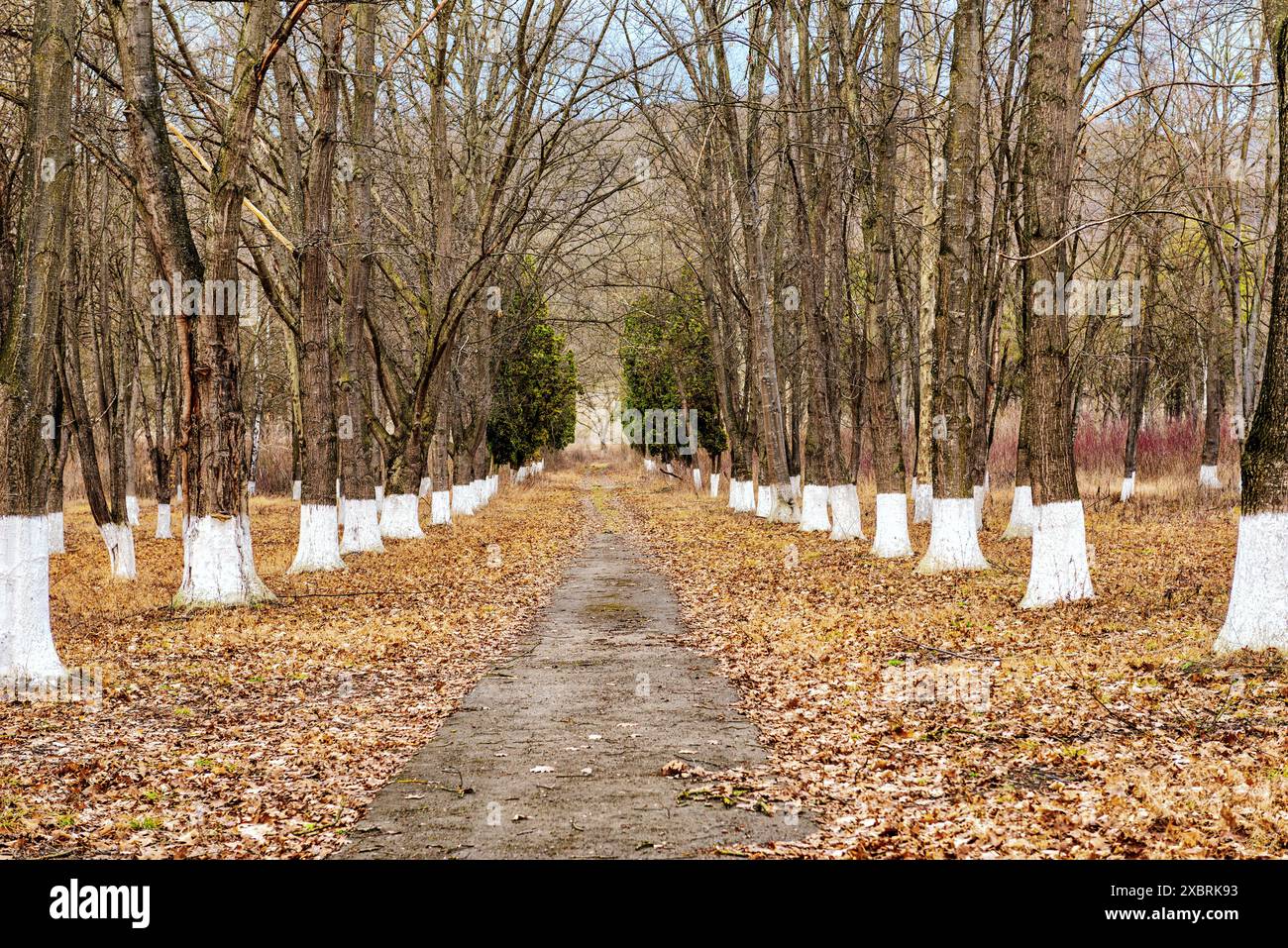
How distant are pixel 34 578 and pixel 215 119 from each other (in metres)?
11.5

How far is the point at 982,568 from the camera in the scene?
16078 mm

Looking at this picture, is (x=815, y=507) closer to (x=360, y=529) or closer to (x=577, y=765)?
(x=360, y=529)

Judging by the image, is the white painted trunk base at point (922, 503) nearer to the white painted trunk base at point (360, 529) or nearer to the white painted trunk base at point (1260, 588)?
the white painted trunk base at point (360, 529)

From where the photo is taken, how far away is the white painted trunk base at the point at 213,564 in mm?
13672

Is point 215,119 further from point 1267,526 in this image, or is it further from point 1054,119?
point 1267,526

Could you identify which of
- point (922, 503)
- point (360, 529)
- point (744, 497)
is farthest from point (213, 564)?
point (744, 497)

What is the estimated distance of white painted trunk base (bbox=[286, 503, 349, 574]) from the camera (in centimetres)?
1864

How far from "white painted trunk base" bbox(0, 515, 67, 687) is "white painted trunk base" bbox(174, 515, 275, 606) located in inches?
159

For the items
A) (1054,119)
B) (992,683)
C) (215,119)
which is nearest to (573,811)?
(992,683)

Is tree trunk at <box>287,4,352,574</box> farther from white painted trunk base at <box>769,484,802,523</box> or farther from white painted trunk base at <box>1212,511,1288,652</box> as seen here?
white painted trunk base at <box>1212,511,1288,652</box>

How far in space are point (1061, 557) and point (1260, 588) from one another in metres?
3.78

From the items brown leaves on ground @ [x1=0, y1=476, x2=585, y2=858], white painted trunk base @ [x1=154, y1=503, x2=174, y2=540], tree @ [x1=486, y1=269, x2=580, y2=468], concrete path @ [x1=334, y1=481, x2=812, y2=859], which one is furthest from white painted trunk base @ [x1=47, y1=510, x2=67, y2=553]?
tree @ [x1=486, y1=269, x2=580, y2=468]

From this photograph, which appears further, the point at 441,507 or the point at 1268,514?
the point at 441,507

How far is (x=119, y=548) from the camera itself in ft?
62.0
